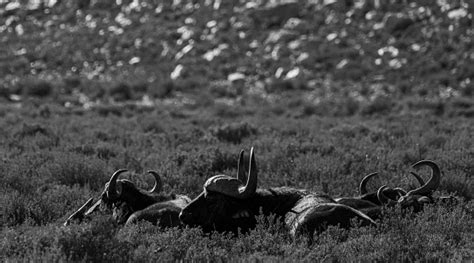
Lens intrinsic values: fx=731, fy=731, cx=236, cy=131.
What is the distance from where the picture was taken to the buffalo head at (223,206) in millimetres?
7188

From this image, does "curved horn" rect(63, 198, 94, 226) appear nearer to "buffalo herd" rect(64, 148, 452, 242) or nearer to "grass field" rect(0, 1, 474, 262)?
"buffalo herd" rect(64, 148, 452, 242)

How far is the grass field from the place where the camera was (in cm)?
646

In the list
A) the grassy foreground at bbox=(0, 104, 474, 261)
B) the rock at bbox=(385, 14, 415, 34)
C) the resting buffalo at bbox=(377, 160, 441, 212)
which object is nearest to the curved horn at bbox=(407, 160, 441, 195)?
the resting buffalo at bbox=(377, 160, 441, 212)

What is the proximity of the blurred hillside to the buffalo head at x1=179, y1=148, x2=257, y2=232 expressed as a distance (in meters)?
13.4

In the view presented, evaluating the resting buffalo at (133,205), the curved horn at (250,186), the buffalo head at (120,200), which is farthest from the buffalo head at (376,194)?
the buffalo head at (120,200)

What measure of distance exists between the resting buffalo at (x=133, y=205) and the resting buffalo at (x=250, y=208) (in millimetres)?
334

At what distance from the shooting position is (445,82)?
853 inches

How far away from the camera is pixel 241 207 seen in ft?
24.2

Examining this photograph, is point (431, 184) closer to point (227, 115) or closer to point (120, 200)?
point (120, 200)

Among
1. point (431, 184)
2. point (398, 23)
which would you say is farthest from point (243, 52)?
point (431, 184)

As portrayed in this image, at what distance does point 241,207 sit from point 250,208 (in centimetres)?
12

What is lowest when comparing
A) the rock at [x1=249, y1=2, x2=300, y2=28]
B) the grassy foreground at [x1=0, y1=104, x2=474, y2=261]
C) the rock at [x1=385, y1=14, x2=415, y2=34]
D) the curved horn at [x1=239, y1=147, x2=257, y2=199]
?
the rock at [x1=385, y1=14, x2=415, y2=34]

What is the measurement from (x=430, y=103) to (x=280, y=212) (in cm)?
1288

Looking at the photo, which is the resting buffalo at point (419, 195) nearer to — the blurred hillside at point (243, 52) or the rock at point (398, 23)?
the blurred hillside at point (243, 52)
